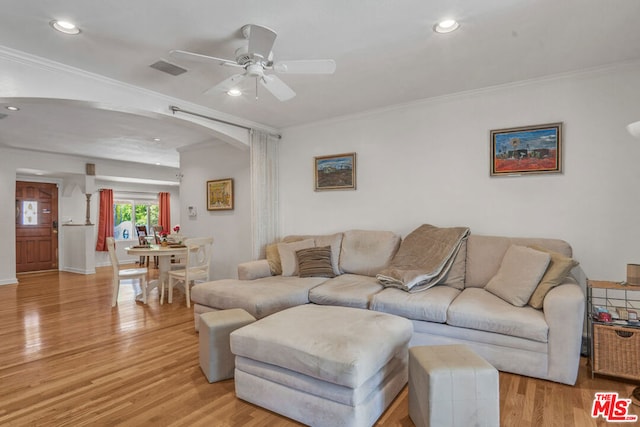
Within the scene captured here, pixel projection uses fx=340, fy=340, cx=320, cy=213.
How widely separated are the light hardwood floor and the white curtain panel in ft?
4.39

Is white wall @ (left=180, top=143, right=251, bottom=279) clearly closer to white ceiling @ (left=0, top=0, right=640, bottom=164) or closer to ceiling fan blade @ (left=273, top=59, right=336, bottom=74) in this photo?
white ceiling @ (left=0, top=0, right=640, bottom=164)

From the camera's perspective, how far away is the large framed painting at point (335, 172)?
4395mm

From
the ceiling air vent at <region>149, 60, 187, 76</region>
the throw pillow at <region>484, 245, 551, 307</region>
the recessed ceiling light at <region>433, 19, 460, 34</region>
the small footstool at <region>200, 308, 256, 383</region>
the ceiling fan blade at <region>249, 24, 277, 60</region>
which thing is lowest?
the small footstool at <region>200, 308, 256, 383</region>

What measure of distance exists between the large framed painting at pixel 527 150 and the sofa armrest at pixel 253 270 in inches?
106

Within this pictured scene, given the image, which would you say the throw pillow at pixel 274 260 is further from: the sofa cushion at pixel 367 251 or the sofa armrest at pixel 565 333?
the sofa armrest at pixel 565 333

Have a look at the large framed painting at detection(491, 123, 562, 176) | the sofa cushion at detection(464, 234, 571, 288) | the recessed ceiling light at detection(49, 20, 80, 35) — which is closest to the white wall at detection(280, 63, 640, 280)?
the large framed painting at detection(491, 123, 562, 176)

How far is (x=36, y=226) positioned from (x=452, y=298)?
29.5ft

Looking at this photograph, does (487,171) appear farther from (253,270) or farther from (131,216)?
(131,216)

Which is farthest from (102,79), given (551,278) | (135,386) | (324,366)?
(551,278)

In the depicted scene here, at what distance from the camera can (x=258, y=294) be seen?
3.18 metres

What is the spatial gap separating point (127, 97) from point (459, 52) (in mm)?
3045

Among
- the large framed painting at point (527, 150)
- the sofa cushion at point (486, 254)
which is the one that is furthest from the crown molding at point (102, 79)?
the sofa cushion at point (486, 254)

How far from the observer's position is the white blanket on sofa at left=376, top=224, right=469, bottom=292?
3.12 meters

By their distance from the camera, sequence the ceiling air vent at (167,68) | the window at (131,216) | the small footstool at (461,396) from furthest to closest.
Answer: the window at (131,216)
the ceiling air vent at (167,68)
the small footstool at (461,396)
